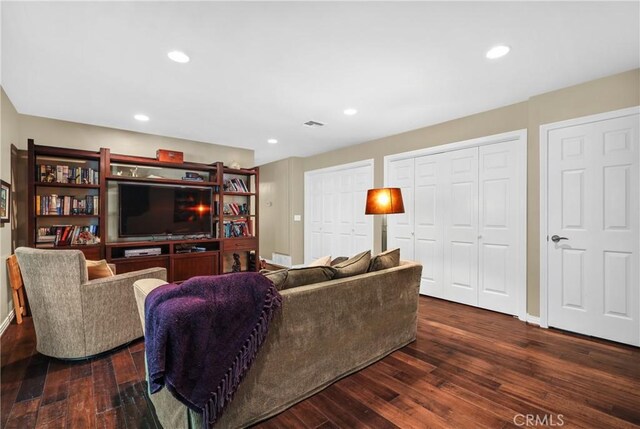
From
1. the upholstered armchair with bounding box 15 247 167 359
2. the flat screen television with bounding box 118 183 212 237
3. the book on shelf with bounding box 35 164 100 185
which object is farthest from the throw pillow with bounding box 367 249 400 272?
the book on shelf with bounding box 35 164 100 185

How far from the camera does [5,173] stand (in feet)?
9.74

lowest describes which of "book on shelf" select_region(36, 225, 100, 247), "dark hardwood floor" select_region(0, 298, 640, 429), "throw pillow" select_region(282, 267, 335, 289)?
"dark hardwood floor" select_region(0, 298, 640, 429)

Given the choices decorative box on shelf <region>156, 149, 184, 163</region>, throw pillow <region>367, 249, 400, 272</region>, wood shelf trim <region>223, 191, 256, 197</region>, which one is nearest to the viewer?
throw pillow <region>367, 249, 400, 272</region>

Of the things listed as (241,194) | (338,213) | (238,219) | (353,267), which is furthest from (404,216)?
(238,219)

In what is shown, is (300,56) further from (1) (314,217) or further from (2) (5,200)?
(1) (314,217)

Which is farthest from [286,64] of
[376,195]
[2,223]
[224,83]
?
[2,223]

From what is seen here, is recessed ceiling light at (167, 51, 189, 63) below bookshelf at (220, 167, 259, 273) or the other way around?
the other way around

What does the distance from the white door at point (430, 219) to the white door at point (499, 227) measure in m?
0.50

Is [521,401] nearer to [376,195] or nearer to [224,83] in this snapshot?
[376,195]

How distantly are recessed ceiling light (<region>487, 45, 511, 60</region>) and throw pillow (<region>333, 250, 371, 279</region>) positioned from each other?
5.89 feet

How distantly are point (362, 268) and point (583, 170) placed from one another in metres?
2.37

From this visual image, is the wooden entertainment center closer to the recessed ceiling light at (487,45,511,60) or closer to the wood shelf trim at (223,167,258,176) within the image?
the wood shelf trim at (223,167,258,176)

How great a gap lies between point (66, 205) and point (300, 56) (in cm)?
342

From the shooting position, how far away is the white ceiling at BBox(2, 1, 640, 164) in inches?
71.5
